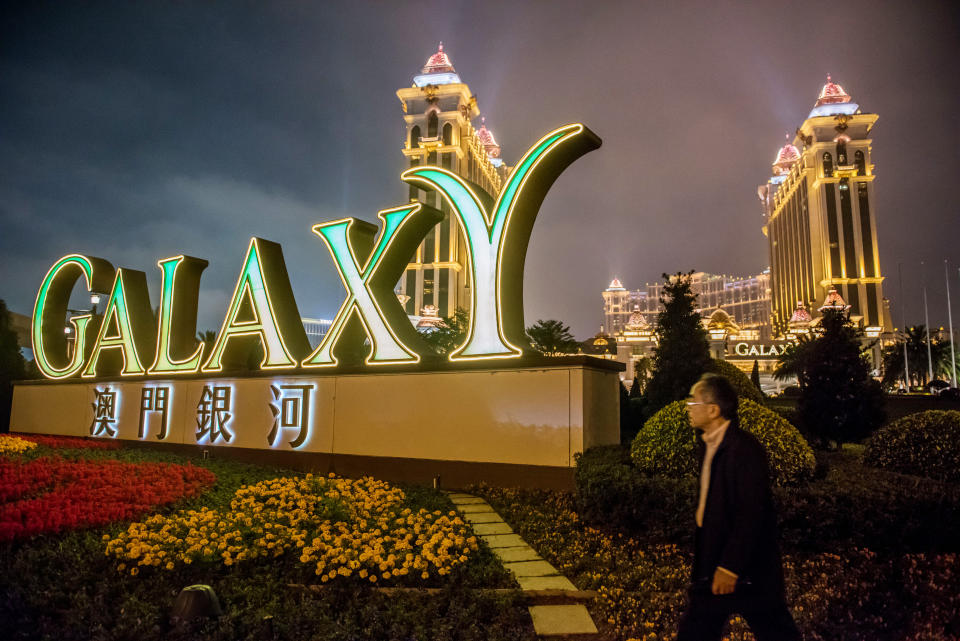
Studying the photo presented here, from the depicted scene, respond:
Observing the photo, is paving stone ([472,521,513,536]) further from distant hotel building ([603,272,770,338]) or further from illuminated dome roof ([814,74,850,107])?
distant hotel building ([603,272,770,338])

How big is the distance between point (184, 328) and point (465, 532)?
1104 centimetres

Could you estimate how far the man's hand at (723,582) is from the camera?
2918 mm

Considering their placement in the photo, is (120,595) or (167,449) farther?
(167,449)

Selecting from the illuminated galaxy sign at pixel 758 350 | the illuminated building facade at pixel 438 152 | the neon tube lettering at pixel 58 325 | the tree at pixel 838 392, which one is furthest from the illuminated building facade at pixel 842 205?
the neon tube lettering at pixel 58 325

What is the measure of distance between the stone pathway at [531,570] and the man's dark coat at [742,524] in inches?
66.5

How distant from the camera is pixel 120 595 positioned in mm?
4918

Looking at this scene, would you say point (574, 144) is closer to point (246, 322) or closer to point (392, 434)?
point (392, 434)

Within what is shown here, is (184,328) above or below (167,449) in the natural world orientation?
above

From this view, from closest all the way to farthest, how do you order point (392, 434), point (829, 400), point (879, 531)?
1. point (879, 531)
2. point (392, 434)
3. point (829, 400)

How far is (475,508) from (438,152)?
8248cm

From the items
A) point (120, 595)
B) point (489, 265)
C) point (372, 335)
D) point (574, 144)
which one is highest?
point (574, 144)

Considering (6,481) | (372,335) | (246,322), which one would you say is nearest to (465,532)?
(372,335)

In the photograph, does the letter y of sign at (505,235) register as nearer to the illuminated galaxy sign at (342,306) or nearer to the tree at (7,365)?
the illuminated galaxy sign at (342,306)

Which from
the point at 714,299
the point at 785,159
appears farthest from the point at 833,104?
the point at 714,299
